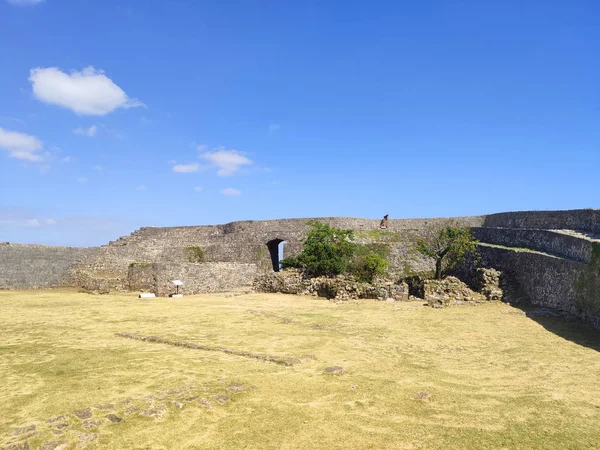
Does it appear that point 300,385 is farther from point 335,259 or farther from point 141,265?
point 141,265

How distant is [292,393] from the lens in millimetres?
6586

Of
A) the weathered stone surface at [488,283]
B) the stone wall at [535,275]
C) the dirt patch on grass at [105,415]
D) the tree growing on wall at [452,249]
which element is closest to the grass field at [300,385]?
the dirt patch on grass at [105,415]

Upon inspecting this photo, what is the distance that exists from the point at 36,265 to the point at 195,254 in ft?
31.6

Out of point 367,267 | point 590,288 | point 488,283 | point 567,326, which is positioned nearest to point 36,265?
point 367,267

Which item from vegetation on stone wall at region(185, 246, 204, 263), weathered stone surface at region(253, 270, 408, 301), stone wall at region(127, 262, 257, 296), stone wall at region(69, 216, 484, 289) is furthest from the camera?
vegetation on stone wall at region(185, 246, 204, 263)

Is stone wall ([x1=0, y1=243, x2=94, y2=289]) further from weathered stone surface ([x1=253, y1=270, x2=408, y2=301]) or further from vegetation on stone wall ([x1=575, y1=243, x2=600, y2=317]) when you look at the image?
vegetation on stone wall ([x1=575, y1=243, x2=600, y2=317])

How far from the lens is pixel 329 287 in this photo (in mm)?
20594

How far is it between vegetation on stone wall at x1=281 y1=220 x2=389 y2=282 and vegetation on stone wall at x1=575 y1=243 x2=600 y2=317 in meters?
10.3

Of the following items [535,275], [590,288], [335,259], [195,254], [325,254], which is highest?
[195,254]

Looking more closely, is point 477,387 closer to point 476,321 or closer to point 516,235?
point 476,321

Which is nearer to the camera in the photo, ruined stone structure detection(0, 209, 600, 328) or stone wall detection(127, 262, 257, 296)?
ruined stone structure detection(0, 209, 600, 328)

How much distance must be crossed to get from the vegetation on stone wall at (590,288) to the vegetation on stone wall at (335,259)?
10.3m

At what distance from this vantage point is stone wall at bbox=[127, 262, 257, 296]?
70.7 ft

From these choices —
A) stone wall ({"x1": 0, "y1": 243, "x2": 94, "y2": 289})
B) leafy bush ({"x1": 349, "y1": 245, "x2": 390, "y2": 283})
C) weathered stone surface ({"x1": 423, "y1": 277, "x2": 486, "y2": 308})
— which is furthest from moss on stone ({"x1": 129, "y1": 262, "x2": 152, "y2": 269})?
weathered stone surface ({"x1": 423, "y1": 277, "x2": 486, "y2": 308})
